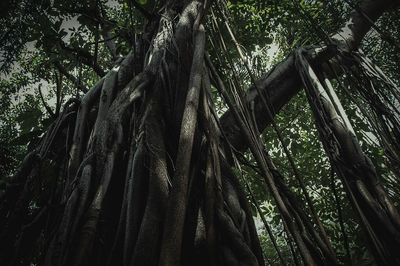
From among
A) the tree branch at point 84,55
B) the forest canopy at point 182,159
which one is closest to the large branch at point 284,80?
the forest canopy at point 182,159

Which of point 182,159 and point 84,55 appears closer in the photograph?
point 182,159

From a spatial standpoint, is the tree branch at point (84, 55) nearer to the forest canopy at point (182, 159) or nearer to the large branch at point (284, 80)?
the forest canopy at point (182, 159)

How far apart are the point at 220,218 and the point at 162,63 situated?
3.37ft

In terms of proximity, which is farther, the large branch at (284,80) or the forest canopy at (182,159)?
the large branch at (284,80)

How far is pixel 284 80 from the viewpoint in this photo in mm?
1983

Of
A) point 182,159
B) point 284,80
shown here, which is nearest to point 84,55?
point 284,80

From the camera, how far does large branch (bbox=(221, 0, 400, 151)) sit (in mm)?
1901

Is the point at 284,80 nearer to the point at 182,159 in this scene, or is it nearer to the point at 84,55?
the point at 182,159

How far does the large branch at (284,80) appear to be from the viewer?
190cm

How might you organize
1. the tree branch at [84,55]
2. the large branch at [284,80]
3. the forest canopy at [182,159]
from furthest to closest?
the tree branch at [84,55] → the large branch at [284,80] → the forest canopy at [182,159]

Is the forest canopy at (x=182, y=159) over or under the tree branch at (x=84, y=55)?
under

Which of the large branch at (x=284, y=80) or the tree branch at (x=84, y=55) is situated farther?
the tree branch at (x=84, y=55)

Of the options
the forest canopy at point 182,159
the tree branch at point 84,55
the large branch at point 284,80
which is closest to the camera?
the forest canopy at point 182,159

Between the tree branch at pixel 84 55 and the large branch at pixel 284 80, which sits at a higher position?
the tree branch at pixel 84 55
